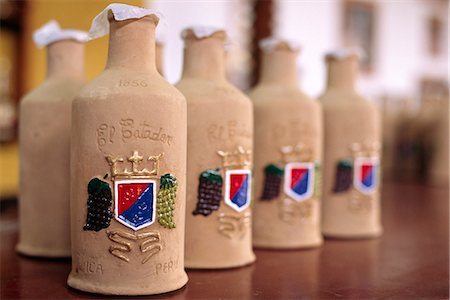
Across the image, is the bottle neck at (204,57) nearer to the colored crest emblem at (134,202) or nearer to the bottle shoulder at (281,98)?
the bottle shoulder at (281,98)

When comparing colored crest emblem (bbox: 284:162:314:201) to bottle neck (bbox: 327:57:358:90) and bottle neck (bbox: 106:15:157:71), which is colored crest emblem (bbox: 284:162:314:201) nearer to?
bottle neck (bbox: 327:57:358:90)

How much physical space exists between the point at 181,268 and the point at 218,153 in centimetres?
18

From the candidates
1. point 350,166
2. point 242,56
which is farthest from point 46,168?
point 242,56

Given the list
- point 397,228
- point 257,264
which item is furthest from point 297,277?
point 397,228

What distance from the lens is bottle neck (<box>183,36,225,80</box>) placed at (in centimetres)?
94

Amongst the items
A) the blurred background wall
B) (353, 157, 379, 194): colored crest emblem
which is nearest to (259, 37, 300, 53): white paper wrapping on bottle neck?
(353, 157, 379, 194): colored crest emblem

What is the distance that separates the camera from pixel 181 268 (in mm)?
794

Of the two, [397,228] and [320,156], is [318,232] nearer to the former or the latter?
[320,156]

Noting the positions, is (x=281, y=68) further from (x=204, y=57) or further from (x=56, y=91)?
(x=56, y=91)

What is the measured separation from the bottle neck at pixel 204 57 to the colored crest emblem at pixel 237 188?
15 centimetres

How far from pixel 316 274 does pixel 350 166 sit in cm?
32

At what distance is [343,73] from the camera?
1234 millimetres

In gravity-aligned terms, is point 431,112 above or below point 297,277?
above

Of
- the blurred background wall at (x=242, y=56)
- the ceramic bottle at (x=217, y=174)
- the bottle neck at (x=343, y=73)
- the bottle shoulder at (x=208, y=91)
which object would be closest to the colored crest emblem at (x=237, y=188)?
the ceramic bottle at (x=217, y=174)
